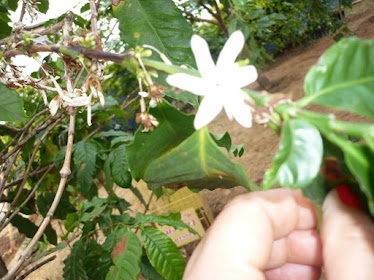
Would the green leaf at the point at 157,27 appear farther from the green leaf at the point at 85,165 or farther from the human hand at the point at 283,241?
the green leaf at the point at 85,165

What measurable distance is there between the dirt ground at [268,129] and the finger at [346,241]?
3.58ft

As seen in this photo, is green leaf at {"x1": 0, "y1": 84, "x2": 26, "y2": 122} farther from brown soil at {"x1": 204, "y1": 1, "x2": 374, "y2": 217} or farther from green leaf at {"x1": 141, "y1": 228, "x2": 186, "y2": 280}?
brown soil at {"x1": 204, "y1": 1, "x2": 374, "y2": 217}

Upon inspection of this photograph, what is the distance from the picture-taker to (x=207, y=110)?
0.31 m

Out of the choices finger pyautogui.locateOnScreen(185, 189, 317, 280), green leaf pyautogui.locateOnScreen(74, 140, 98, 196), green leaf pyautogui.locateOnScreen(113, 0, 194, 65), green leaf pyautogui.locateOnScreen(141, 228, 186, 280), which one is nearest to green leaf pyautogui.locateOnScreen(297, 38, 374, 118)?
finger pyautogui.locateOnScreen(185, 189, 317, 280)

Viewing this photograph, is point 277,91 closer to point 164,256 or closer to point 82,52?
point 164,256

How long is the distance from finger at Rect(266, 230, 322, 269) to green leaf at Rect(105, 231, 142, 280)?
1.35 feet

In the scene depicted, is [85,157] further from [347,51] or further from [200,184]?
[347,51]

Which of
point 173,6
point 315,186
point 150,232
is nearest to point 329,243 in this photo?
point 315,186

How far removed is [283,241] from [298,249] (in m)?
0.02

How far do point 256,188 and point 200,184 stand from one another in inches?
2.7

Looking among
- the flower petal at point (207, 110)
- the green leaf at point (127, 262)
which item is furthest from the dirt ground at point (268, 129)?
the flower petal at point (207, 110)

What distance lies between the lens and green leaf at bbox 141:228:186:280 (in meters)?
0.72

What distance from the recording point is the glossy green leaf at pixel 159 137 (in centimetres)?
40

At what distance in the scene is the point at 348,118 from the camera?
2129 mm
